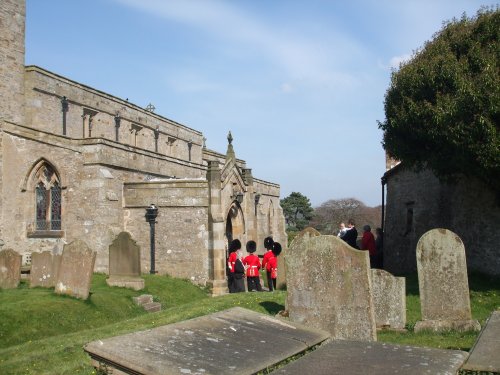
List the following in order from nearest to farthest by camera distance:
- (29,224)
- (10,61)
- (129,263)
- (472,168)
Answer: (472,168) < (129,263) < (29,224) < (10,61)

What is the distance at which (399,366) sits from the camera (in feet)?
15.3

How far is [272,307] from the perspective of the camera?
11727 mm

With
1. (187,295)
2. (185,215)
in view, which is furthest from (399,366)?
(185,215)

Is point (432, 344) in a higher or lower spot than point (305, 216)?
lower

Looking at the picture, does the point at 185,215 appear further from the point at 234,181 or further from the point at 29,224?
the point at 29,224

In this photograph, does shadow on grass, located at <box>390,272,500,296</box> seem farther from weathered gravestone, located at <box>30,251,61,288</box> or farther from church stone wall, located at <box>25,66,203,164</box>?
church stone wall, located at <box>25,66,203,164</box>

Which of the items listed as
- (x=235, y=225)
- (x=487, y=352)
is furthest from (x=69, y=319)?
(x=235, y=225)

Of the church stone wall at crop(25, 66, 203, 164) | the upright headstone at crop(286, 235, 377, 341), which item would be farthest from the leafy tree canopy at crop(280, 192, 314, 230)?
the upright headstone at crop(286, 235, 377, 341)

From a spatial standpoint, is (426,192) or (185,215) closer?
(185,215)

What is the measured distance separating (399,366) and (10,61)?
2224 cm

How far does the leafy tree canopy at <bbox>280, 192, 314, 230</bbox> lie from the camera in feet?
215

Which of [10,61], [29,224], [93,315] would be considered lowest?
[93,315]

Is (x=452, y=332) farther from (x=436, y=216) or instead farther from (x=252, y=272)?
(x=436, y=216)

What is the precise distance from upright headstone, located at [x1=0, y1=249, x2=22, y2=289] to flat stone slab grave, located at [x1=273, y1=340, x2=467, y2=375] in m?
12.6
